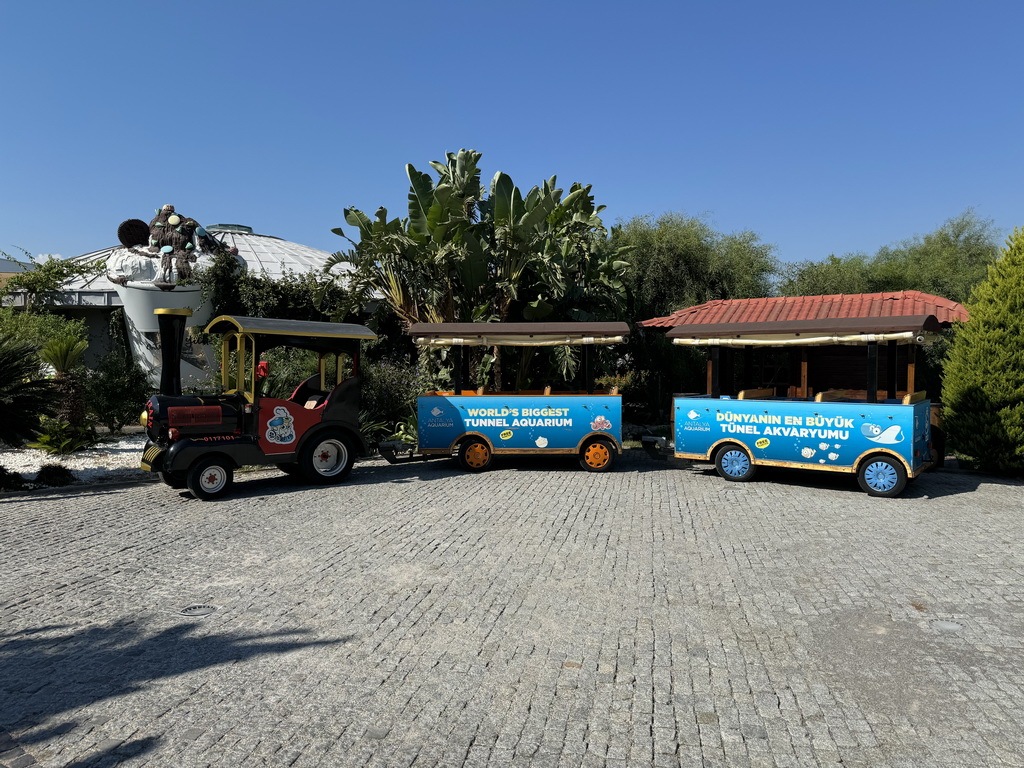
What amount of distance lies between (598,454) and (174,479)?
690cm

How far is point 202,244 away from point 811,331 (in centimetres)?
1933

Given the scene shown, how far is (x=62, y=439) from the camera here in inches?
516

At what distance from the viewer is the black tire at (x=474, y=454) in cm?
1238

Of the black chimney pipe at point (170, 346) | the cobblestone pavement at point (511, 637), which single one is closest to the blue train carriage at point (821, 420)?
the cobblestone pavement at point (511, 637)

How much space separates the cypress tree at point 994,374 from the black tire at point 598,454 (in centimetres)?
604

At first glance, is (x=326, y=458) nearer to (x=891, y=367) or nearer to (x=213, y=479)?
(x=213, y=479)

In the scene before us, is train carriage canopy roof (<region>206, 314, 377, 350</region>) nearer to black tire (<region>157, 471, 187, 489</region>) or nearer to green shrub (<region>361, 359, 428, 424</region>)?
black tire (<region>157, 471, 187, 489</region>)

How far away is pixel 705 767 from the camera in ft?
11.4

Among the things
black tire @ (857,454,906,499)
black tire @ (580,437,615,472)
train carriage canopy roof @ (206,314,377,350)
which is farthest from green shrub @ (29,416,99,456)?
black tire @ (857,454,906,499)

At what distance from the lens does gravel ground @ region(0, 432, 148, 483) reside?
11.6m

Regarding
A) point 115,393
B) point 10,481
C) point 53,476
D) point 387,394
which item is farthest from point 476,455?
point 115,393

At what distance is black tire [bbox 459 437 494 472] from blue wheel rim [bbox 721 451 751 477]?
403cm

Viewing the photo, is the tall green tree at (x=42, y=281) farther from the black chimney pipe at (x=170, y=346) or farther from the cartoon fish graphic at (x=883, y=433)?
the cartoon fish graphic at (x=883, y=433)

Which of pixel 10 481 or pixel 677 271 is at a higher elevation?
pixel 677 271
